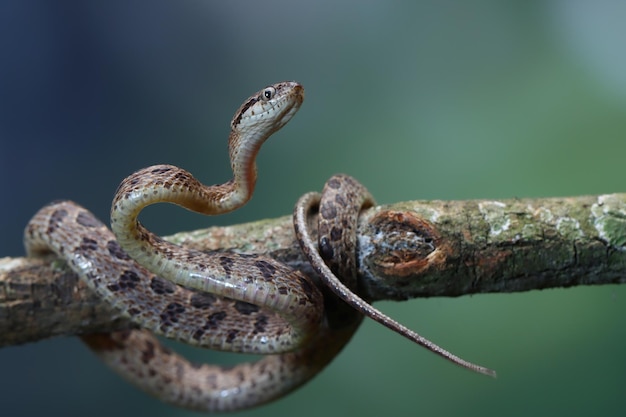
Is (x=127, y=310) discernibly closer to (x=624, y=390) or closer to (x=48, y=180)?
(x=48, y=180)

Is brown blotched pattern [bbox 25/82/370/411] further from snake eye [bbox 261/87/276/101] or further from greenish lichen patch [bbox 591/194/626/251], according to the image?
greenish lichen patch [bbox 591/194/626/251]

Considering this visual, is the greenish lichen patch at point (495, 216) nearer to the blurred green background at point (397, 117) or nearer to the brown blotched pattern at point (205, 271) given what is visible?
the brown blotched pattern at point (205, 271)

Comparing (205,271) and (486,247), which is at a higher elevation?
(486,247)

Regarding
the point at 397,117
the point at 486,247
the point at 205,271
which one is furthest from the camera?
the point at 397,117

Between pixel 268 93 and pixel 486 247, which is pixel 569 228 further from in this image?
pixel 268 93

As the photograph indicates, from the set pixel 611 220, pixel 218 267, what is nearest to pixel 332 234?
pixel 218 267

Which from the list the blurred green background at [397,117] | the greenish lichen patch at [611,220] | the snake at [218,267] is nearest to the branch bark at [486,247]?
the greenish lichen patch at [611,220]

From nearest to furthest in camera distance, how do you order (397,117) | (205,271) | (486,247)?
(205,271) → (486,247) → (397,117)
